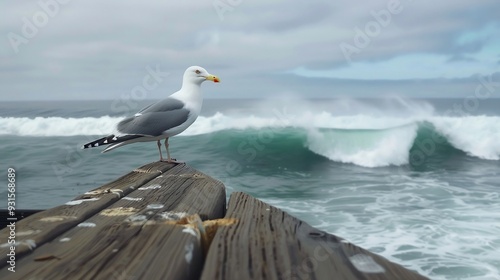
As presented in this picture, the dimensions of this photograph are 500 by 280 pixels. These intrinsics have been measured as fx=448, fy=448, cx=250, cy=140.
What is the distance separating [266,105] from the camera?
80.5 feet

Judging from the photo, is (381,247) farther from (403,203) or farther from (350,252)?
(350,252)

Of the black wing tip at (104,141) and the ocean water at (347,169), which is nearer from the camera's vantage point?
the black wing tip at (104,141)

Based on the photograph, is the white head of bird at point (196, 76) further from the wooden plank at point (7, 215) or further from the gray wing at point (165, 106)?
the wooden plank at point (7, 215)

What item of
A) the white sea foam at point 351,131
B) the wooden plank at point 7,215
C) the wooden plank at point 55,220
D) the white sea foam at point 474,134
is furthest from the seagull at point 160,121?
the white sea foam at point 474,134

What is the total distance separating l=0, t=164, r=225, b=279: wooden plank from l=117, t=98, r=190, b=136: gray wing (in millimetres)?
2105

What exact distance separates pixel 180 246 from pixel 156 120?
259cm

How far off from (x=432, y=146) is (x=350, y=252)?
1507 centimetres

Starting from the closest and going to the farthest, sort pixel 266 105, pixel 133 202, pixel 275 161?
pixel 133 202
pixel 275 161
pixel 266 105

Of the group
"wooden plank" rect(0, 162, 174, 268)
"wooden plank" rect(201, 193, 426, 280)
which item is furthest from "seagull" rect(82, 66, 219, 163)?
"wooden plank" rect(201, 193, 426, 280)

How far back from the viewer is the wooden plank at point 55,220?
2.78 feet

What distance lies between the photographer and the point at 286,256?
736 mm

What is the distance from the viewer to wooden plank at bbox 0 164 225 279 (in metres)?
0.70

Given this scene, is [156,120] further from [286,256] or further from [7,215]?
[286,256]

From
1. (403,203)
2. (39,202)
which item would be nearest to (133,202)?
(403,203)
